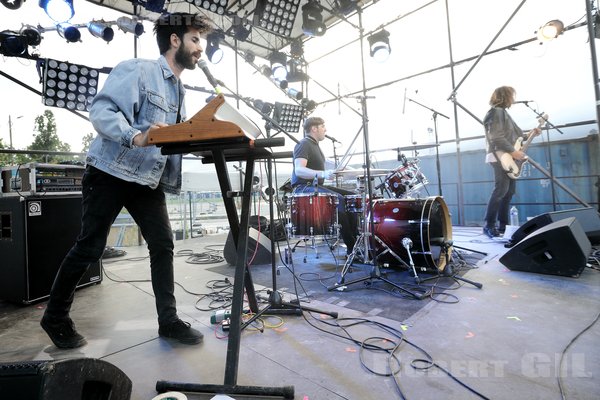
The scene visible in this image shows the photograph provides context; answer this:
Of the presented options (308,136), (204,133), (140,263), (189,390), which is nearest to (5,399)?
(189,390)

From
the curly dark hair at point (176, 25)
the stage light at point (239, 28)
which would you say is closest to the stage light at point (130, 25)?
the stage light at point (239, 28)

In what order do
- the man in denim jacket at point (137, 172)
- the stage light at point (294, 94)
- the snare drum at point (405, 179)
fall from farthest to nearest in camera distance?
the stage light at point (294, 94)
the snare drum at point (405, 179)
the man in denim jacket at point (137, 172)

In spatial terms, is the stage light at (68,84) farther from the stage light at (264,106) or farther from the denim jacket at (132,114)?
the stage light at (264,106)

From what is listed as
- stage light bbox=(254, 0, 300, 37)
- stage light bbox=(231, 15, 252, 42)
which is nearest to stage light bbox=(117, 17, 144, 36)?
stage light bbox=(231, 15, 252, 42)

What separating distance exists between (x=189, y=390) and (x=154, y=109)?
1291 millimetres

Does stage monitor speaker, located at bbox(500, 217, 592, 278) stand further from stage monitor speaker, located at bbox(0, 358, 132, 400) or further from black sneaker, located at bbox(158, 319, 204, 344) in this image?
stage monitor speaker, located at bbox(0, 358, 132, 400)

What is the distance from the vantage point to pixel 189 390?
42.3 inches

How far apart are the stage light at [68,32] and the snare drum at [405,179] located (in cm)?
439

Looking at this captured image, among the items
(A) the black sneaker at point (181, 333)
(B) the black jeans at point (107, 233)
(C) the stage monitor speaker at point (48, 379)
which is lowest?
(A) the black sneaker at point (181, 333)

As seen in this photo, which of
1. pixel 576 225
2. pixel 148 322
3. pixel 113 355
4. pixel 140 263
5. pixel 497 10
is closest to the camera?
pixel 113 355

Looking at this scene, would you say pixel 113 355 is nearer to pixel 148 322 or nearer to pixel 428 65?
pixel 148 322

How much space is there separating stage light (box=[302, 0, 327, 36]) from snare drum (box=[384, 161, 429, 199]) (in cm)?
369

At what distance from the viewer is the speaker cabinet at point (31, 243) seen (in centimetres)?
209

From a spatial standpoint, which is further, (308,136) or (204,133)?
(308,136)
